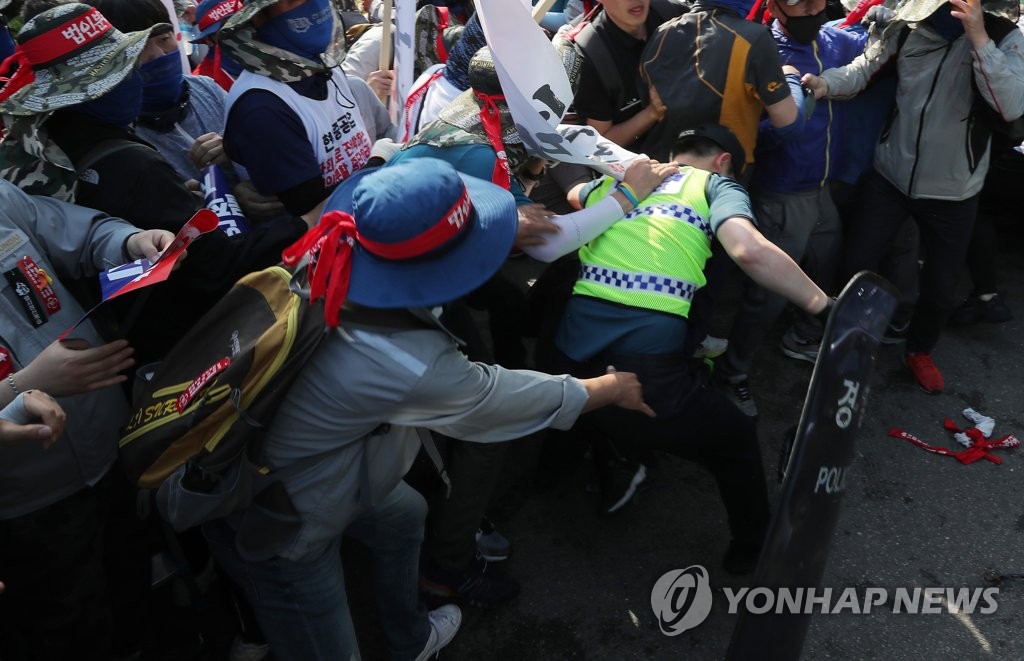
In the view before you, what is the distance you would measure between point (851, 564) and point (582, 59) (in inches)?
91.5

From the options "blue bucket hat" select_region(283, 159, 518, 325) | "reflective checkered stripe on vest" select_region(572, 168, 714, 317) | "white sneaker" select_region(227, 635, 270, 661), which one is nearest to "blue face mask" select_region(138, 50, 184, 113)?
"blue bucket hat" select_region(283, 159, 518, 325)

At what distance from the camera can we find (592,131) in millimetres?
2758

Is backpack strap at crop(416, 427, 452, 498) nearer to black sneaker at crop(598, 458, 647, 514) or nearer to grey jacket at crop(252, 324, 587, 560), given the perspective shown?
grey jacket at crop(252, 324, 587, 560)

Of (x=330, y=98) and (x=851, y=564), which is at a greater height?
(x=330, y=98)

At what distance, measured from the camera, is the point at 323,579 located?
2156 millimetres

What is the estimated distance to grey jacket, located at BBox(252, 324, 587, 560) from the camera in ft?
6.01

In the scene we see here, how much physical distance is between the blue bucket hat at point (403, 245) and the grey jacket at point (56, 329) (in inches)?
29.1

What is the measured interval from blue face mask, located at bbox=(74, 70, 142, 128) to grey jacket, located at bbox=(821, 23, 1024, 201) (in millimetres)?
2832

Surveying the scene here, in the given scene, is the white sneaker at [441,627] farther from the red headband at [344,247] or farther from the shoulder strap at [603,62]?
the shoulder strap at [603,62]

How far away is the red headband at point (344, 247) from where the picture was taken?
5.70 ft

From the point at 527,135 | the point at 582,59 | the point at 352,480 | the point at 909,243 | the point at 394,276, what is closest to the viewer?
the point at 394,276

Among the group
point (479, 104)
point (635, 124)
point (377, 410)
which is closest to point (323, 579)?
point (377, 410)

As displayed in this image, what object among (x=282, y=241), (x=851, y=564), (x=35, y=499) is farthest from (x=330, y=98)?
(x=851, y=564)

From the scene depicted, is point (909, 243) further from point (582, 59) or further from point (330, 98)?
point (330, 98)
